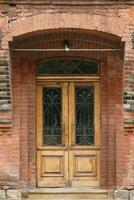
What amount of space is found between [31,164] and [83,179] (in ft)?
3.89

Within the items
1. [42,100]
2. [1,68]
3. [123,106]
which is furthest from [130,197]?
[1,68]

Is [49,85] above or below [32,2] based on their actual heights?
below

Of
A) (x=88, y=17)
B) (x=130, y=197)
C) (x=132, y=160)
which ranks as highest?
(x=88, y=17)

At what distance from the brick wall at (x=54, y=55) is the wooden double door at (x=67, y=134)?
21 cm

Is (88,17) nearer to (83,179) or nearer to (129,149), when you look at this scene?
(129,149)

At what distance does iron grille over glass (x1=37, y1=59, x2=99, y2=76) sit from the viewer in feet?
42.0

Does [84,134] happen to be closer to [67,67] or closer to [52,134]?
[52,134]

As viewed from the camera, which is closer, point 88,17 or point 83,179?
point 88,17

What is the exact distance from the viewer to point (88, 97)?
12797 mm

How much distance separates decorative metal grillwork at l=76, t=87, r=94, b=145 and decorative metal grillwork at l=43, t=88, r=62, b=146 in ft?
1.37

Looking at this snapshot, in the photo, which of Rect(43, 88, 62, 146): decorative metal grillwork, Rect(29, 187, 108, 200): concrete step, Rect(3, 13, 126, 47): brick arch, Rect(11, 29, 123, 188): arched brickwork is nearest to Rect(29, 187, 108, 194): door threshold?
Rect(29, 187, 108, 200): concrete step

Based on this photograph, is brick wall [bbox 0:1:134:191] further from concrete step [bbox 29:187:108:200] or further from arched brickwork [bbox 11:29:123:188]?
concrete step [bbox 29:187:108:200]

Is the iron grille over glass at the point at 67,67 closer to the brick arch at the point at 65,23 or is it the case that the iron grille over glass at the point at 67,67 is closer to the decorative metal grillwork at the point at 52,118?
the decorative metal grillwork at the point at 52,118

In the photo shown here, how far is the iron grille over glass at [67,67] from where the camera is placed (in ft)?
42.0
